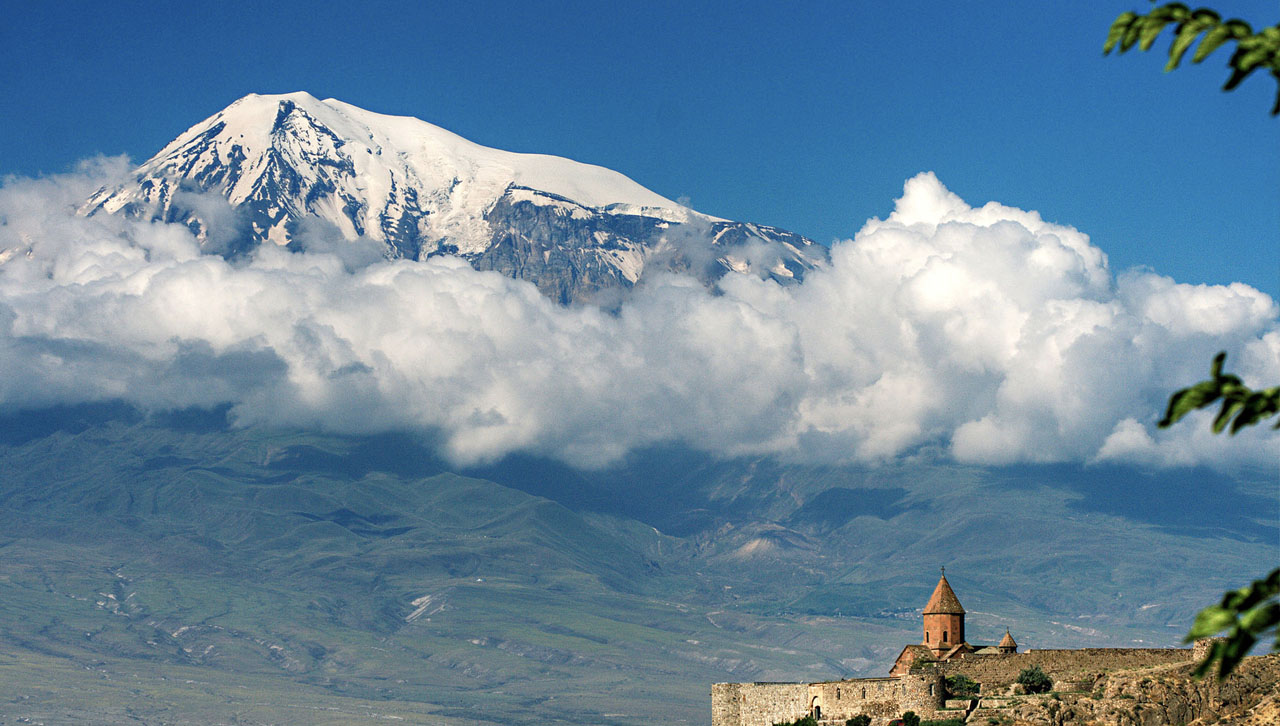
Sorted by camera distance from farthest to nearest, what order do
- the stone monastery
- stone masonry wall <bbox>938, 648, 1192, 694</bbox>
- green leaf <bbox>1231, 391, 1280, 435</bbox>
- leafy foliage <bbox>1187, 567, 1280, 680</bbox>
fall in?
stone masonry wall <bbox>938, 648, 1192, 694</bbox>
the stone monastery
green leaf <bbox>1231, 391, 1280, 435</bbox>
leafy foliage <bbox>1187, 567, 1280, 680</bbox>

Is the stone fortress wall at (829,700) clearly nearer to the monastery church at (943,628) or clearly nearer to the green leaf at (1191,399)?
the monastery church at (943,628)

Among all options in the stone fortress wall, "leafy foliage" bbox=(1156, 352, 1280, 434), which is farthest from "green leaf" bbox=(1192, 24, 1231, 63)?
the stone fortress wall

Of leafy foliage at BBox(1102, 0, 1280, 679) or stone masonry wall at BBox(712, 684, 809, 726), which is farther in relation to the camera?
stone masonry wall at BBox(712, 684, 809, 726)

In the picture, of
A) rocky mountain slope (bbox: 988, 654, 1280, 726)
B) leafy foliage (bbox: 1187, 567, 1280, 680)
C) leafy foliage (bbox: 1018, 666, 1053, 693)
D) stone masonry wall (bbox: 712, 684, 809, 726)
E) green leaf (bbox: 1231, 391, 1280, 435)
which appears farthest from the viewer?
stone masonry wall (bbox: 712, 684, 809, 726)

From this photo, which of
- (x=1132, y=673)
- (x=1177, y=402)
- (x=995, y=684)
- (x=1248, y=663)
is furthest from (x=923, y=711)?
(x=1177, y=402)

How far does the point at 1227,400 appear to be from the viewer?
530 inches

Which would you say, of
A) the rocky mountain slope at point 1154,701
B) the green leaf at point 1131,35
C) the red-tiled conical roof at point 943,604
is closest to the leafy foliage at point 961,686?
the rocky mountain slope at point 1154,701

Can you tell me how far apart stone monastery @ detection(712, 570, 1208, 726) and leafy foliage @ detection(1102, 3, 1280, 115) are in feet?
213

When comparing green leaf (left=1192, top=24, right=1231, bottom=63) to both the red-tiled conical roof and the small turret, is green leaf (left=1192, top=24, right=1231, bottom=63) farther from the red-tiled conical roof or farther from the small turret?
the red-tiled conical roof

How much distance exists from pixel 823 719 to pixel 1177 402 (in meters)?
69.5

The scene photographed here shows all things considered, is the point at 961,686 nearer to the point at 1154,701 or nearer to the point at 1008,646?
the point at 1154,701

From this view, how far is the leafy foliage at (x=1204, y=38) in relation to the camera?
43.0ft

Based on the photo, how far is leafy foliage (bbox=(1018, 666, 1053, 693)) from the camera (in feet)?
254

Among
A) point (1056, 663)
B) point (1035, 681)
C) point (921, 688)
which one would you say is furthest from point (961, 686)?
point (1056, 663)
